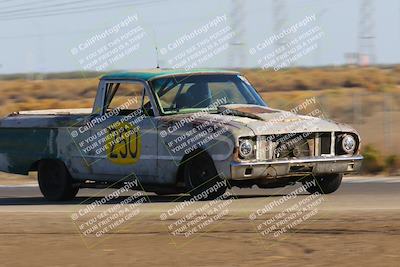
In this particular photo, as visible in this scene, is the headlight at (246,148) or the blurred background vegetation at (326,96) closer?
the headlight at (246,148)

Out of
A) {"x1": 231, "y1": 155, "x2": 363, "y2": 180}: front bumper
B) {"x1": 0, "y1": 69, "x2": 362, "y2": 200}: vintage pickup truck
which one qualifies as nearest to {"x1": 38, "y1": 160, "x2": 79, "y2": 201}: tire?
{"x1": 0, "y1": 69, "x2": 362, "y2": 200}: vintage pickup truck

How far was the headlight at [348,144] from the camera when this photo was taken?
1490cm

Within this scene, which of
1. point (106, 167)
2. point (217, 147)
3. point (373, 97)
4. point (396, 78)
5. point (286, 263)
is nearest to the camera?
point (286, 263)

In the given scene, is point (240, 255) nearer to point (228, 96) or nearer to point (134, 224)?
point (134, 224)

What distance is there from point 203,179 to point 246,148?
0.79m

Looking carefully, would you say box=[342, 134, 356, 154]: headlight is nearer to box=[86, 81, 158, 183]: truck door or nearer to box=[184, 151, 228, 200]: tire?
box=[184, 151, 228, 200]: tire

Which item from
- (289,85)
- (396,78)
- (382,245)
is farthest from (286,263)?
(396,78)

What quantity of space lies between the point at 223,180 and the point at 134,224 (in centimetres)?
202

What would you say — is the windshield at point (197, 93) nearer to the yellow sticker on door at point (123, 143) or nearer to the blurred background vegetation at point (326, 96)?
the yellow sticker on door at point (123, 143)

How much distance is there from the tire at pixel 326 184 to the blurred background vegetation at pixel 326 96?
5.78 m

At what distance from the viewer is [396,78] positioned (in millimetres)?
74938

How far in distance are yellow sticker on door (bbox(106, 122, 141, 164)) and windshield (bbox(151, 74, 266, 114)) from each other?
511 millimetres

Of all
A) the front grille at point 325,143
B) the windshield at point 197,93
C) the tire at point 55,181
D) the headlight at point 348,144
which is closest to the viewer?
the front grille at point 325,143

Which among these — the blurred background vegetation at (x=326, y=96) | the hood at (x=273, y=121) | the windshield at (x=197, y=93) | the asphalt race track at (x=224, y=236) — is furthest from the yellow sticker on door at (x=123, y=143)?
the blurred background vegetation at (x=326, y=96)
